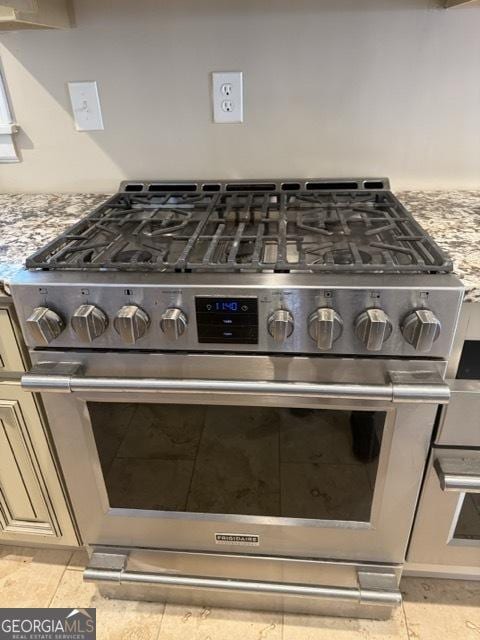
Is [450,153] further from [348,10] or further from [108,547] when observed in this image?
[108,547]

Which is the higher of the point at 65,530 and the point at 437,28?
the point at 437,28

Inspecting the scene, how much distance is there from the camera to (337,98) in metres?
1.21

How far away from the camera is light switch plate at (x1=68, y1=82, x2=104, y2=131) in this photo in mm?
1246

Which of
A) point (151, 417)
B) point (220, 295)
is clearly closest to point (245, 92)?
point (220, 295)

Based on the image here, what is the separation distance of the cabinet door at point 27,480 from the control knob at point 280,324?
22.4 inches

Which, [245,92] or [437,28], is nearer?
[437,28]

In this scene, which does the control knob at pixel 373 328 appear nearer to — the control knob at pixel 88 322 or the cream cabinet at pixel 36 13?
the control knob at pixel 88 322

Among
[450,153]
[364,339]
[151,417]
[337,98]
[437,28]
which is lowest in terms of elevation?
[151,417]

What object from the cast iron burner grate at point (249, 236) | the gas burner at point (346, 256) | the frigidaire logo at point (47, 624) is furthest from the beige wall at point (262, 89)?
the frigidaire logo at point (47, 624)

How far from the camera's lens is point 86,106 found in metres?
1.27

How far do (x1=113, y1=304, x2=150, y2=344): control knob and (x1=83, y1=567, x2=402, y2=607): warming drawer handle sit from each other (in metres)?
0.64

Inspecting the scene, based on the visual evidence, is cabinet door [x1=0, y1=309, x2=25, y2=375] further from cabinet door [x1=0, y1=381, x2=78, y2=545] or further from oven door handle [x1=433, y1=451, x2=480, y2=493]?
oven door handle [x1=433, y1=451, x2=480, y2=493]

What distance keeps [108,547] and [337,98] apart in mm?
1268

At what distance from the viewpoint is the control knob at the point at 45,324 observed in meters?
0.81
